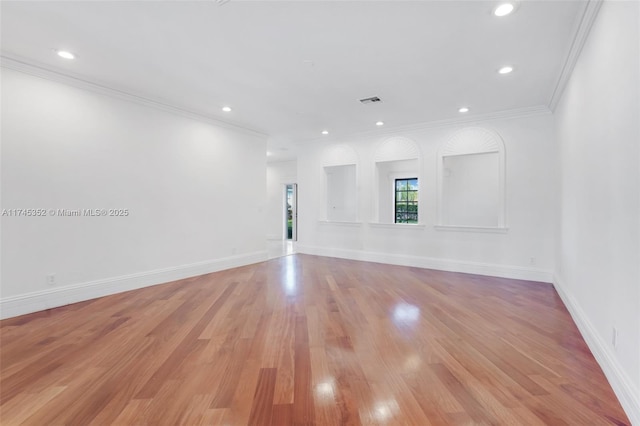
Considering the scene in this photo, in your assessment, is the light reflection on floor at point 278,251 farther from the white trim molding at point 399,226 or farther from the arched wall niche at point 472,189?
the arched wall niche at point 472,189

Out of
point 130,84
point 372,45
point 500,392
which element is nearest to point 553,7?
point 372,45

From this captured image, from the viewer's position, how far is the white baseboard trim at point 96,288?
324 centimetres

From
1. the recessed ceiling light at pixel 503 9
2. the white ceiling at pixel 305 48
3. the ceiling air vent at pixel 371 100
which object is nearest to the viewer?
the recessed ceiling light at pixel 503 9

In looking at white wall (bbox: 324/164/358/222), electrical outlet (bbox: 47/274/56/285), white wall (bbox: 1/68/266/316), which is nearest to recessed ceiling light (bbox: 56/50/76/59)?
white wall (bbox: 1/68/266/316)

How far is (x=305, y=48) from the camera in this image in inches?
119

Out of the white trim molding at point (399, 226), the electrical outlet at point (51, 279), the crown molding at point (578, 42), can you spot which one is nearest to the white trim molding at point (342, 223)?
the white trim molding at point (399, 226)

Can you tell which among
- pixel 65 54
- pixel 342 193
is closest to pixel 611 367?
pixel 65 54

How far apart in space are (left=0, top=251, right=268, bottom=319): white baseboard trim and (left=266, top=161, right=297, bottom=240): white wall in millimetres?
4859

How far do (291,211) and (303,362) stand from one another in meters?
8.67

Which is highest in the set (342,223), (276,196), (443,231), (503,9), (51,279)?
(503,9)

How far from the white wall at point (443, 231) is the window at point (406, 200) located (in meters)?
2.79

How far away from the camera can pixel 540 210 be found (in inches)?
188

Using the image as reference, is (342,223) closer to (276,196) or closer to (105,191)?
(276,196)

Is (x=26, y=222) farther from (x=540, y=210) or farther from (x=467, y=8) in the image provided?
(x=540, y=210)
